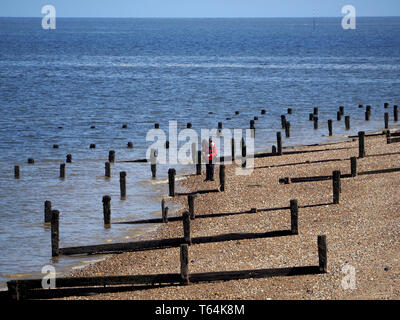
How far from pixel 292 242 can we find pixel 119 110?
47.7m

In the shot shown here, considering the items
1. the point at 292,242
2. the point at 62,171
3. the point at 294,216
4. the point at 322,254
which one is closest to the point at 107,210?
the point at 294,216

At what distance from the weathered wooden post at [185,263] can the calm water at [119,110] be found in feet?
19.3

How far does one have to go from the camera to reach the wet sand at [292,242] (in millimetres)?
17695

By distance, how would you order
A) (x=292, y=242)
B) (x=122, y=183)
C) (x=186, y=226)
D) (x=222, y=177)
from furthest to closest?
(x=122, y=183) < (x=222, y=177) < (x=186, y=226) < (x=292, y=242)

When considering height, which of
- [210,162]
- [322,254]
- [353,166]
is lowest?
[322,254]

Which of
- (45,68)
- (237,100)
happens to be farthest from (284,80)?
(45,68)

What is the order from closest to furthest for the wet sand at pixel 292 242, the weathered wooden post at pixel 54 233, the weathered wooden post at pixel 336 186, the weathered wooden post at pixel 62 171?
the wet sand at pixel 292 242 < the weathered wooden post at pixel 54 233 < the weathered wooden post at pixel 336 186 < the weathered wooden post at pixel 62 171

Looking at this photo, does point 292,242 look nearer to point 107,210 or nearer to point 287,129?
point 107,210

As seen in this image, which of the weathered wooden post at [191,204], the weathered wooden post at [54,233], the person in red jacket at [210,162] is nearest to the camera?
the weathered wooden post at [54,233]

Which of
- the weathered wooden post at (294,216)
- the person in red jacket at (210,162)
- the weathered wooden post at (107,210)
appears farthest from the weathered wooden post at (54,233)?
the person in red jacket at (210,162)

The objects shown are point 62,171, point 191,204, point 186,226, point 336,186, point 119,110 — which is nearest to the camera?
point 186,226

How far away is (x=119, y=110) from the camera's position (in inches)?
2662

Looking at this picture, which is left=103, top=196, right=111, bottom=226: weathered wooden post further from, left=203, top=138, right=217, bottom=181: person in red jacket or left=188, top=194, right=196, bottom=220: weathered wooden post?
left=203, top=138, right=217, bottom=181: person in red jacket

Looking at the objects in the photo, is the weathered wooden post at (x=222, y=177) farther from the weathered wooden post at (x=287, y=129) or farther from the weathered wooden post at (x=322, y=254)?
the weathered wooden post at (x=287, y=129)
